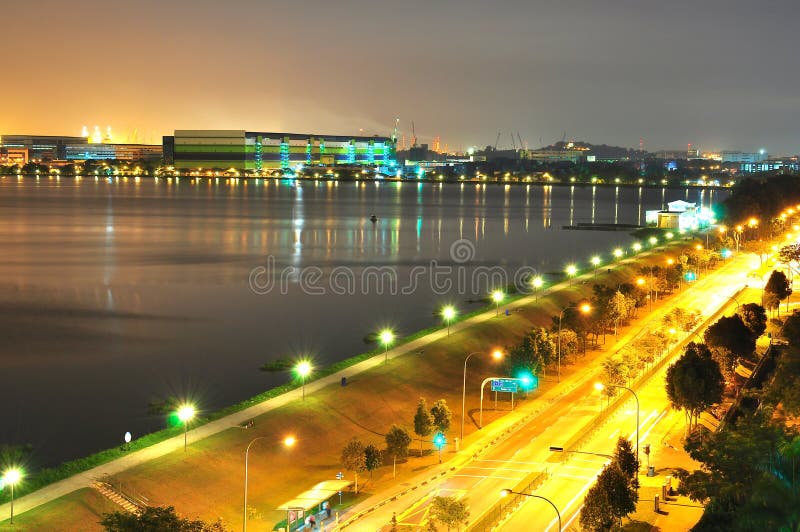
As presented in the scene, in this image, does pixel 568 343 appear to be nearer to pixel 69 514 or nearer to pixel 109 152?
pixel 69 514

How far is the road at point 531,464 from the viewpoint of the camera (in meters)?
7.60

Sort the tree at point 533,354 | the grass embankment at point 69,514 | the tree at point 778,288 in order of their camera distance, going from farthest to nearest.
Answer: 1. the tree at point 778,288
2. the tree at point 533,354
3. the grass embankment at point 69,514

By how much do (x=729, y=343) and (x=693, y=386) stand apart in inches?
123

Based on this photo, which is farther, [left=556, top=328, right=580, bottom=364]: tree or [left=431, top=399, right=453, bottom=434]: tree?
[left=556, top=328, right=580, bottom=364]: tree

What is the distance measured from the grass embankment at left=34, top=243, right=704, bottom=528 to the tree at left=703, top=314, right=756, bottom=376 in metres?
2.07

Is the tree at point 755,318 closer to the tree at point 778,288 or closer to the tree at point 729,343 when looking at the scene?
the tree at point 729,343

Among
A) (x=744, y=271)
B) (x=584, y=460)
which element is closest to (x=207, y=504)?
A: (x=584, y=460)

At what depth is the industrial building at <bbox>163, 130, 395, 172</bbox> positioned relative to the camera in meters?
86.5

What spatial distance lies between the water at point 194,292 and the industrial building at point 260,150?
36273 millimetres

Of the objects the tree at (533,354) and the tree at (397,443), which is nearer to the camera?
the tree at (397,443)

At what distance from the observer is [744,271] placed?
78.2ft

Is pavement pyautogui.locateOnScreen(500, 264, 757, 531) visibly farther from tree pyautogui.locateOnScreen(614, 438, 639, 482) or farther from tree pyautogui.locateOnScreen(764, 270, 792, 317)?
tree pyautogui.locateOnScreen(764, 270, 792, 317)

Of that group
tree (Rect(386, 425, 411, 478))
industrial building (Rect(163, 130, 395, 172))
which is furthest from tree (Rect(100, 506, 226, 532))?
industrial building (Rect(163, 130, 395, 172))

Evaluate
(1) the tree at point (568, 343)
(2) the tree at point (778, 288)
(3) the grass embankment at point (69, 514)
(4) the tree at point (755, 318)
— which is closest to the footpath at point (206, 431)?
(3) the grass embankment at point (69, 514)
